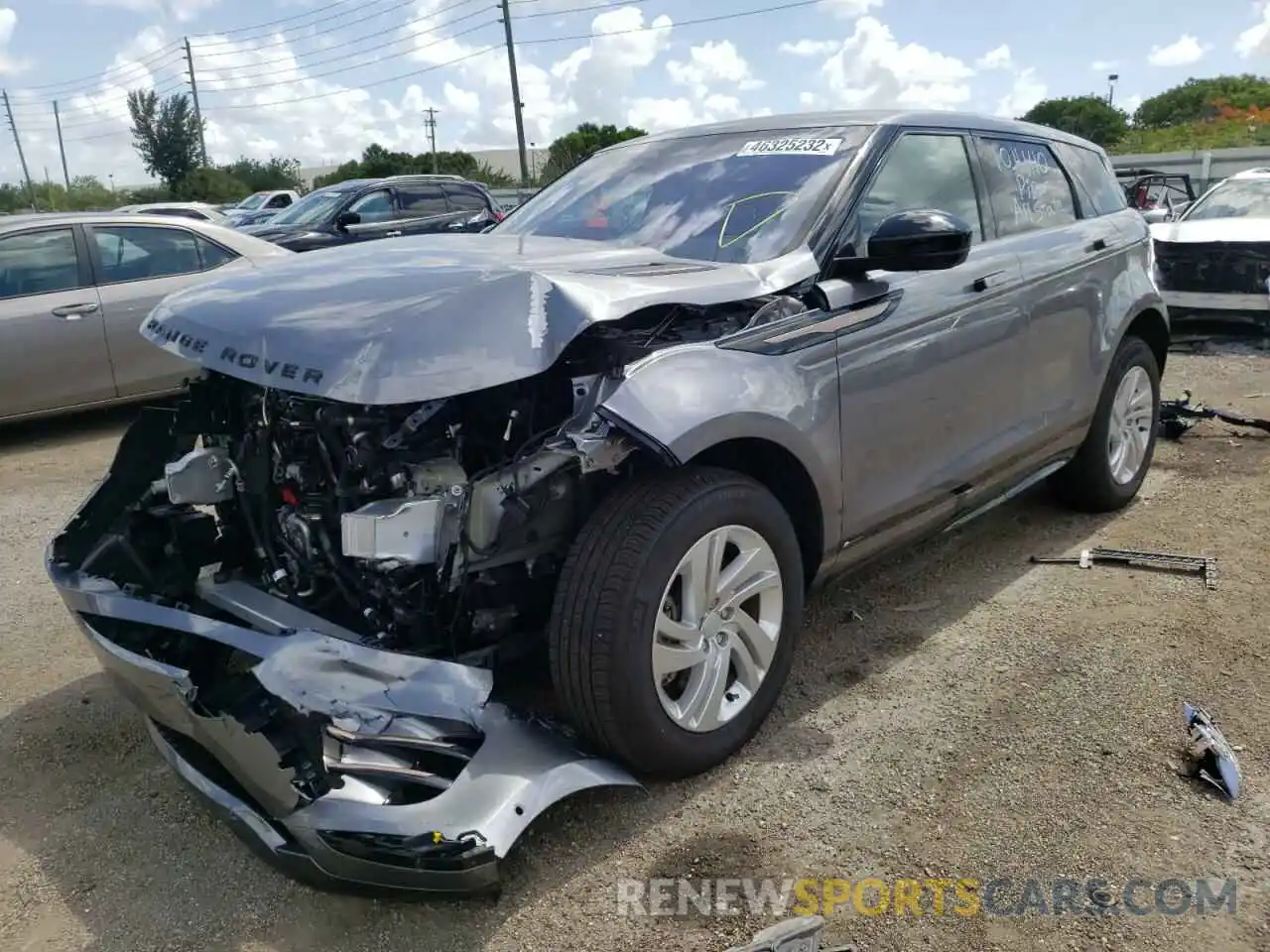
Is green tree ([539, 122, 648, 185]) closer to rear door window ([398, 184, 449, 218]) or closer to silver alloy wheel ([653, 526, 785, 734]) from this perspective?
rear door window ([398, 184, 449, 218])

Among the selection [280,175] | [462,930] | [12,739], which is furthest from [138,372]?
[280,175]

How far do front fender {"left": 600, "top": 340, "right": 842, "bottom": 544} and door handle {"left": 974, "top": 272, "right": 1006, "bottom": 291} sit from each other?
0.92 m

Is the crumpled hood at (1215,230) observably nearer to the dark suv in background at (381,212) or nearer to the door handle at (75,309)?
the dark suv in background at (381,212)

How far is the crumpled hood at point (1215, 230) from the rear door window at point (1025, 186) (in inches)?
204

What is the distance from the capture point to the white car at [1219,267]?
8.89 meters

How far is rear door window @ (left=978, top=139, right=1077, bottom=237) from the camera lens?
3.99m

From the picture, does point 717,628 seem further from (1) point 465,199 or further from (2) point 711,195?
(1) point 465,199

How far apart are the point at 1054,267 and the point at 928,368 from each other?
108cm

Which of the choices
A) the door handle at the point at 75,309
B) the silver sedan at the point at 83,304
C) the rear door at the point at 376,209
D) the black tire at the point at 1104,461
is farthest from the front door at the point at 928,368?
the rear door at the point at 376,209

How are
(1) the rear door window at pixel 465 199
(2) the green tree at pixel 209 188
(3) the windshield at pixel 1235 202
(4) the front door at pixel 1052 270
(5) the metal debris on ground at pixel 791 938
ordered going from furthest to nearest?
(2) the green tree at pixel 209 188
(1) the rear door window at pixel 465 199
(3) the windshield at pixel 1235 202
(4) the front door at pixel 1052 270
(5) the metal debris on ground at pixel 791 938

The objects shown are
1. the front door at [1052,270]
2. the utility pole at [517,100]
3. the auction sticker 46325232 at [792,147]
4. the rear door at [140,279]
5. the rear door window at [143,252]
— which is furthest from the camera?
the utility pole at [517,100]

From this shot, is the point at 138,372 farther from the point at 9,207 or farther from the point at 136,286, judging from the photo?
the point at 9,207

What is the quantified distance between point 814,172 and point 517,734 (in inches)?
80.0

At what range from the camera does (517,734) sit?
2.50 m
